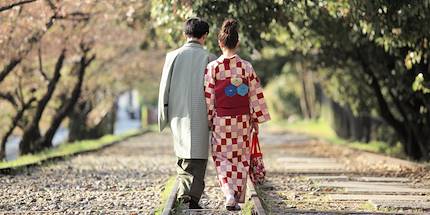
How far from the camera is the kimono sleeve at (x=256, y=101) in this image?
7.45 m

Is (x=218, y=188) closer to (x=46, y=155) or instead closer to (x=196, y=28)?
(x=196, y=28)

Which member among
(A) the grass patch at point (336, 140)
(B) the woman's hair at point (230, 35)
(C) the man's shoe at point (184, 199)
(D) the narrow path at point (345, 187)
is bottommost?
(A) the grass patch at point (336, 140)

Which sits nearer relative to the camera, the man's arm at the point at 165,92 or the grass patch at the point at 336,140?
the man's arm at the point at 165,92

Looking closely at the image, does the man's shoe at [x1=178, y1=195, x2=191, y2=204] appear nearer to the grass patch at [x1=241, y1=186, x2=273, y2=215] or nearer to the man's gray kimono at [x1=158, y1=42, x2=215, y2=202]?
the man's gray kimono at [x1=158, y1=42, x2=215, y2=202]

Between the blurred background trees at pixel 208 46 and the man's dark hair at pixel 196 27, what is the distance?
11.4 ft

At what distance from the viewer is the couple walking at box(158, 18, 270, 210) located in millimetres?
7359

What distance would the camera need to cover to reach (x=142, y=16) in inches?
643

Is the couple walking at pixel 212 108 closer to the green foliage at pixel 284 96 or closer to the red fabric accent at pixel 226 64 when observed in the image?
the red fabric accent at pixel 226 64

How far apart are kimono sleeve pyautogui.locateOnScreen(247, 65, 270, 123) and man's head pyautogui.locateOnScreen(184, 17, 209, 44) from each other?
578mm

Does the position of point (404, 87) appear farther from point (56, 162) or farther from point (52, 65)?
point (52, 65)

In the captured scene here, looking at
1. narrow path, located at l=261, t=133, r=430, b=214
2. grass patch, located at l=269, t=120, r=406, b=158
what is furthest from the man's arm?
grass patch, located at l=269, t=120, r=406, b=158

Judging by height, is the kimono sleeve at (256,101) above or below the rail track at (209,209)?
above

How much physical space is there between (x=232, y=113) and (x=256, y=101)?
30 centimetres

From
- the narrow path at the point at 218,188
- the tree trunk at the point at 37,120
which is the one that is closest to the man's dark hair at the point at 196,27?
the narrow path at the point at 218,188
